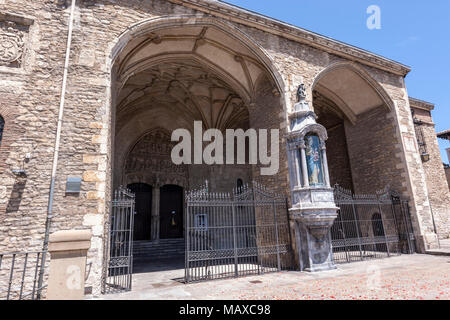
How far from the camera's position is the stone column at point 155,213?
12.5m

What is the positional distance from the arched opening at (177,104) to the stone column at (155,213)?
0.15ft

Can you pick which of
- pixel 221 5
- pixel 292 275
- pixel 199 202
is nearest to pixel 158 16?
pixel 221 5

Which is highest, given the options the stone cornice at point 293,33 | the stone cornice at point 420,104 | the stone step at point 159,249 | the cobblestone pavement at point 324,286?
the stone cornice at point 293,33

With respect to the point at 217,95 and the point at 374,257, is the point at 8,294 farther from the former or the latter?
the point at 217,95

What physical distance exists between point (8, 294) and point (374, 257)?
974 centimetres

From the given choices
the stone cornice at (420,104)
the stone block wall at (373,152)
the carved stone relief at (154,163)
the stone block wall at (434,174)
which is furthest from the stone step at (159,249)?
the stone cornice at (420,104)

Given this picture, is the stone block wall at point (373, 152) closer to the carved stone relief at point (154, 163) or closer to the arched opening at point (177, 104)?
the arched opening at point (177, 104)

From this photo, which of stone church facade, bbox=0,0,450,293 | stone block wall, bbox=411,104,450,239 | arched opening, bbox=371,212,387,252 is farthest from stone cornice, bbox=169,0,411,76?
arched opening, bbox=371,212,387,252

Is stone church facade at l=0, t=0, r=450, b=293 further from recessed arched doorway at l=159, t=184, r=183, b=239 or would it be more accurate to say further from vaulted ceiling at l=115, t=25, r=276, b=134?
recessed arched doorway at l=159, t=184, r=183, b=239

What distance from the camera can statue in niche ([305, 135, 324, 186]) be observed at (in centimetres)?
727

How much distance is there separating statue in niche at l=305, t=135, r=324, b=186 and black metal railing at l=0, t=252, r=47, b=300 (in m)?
6.46

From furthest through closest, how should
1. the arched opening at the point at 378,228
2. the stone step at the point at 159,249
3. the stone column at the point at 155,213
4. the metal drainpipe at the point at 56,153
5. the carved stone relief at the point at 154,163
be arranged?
the carved stone relief at the point at 154,163 → the stone column at the point at 155,213 → the stone step at the point at 159,249 → the arched opening at the point at 378,228 → the metal drainpipe at the point at 56,153

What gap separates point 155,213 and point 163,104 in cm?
566
